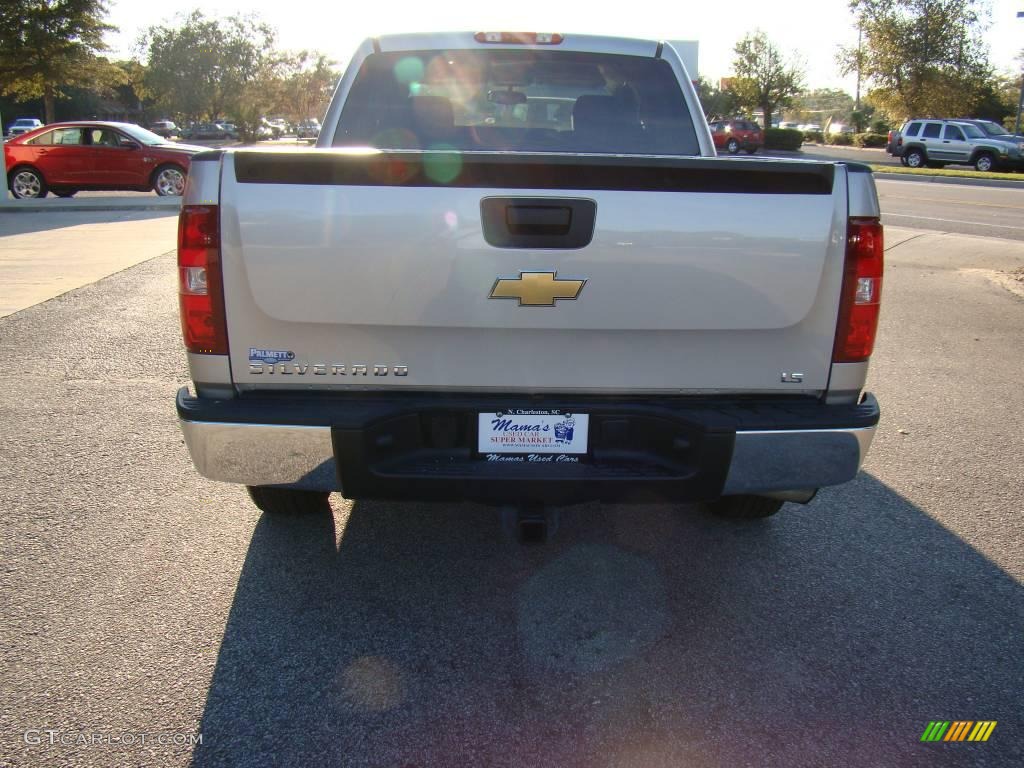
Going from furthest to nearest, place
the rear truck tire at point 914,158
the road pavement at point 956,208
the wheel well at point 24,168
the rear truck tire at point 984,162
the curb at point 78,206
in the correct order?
1. the rear truck tire at point 914,158
2. the rear truck tire at point 984,162
3. the wheel well at point 24,168
4. the curb at point 78,206
5. the road pavement at point 956,208

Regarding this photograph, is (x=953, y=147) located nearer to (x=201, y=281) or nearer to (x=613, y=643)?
(x=613, y=643)

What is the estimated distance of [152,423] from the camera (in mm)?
5016

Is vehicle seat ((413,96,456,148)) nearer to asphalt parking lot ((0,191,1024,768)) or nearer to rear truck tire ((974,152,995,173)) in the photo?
asphalt parking lot ((0,191,1024,768))

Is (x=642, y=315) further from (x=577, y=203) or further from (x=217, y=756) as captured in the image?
(x=217, y=756)

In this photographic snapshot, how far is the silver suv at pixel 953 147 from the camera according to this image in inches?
1220

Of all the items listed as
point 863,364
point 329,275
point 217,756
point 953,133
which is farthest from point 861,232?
point 953,133

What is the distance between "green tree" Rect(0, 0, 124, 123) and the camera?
3150 centimetres

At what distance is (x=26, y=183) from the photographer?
59.3 feet

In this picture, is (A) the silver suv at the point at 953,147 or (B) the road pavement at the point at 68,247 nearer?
(B) the road pavement at the point at 68,247

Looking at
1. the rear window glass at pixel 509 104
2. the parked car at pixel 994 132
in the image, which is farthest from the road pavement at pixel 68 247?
the parked car at pixel 994 132

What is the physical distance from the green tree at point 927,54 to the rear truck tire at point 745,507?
51265mm

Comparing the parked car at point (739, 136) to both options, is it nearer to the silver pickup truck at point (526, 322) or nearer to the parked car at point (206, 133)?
the parked car at point (206, 133)

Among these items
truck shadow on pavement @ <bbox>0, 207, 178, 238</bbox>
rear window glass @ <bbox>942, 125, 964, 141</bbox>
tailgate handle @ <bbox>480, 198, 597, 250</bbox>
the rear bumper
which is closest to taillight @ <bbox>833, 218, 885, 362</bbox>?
the rear bumper

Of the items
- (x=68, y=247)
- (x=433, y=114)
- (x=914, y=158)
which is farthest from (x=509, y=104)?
(x=914, y=158)
